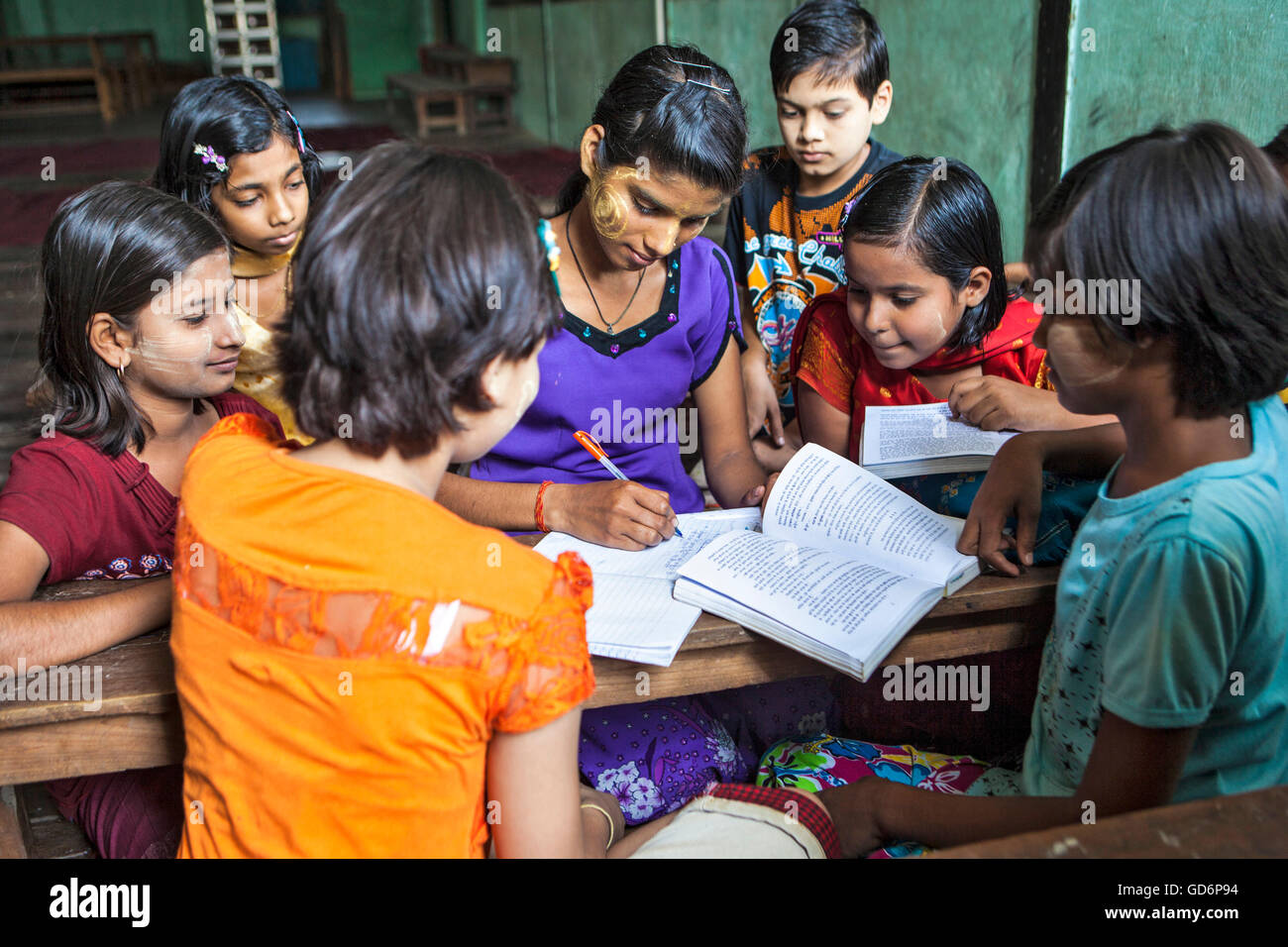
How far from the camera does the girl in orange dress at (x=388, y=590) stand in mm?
888

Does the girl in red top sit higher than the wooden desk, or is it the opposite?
the girl in red top

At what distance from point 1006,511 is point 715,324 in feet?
2.59

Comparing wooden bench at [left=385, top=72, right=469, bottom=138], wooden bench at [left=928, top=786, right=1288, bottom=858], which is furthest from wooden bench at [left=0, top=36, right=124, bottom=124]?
wooden bench at [left=928, top=786, right=1288, bottom=858]

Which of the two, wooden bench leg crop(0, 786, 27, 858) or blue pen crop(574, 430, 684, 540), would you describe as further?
blue pen crop(574, 430, 684, 540)

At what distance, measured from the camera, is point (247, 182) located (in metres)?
2.09

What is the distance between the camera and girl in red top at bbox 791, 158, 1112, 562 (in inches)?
64.4

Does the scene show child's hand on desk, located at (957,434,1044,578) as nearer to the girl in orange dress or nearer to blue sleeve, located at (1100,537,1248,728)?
blue sleeve, located at (1100,537,1248,728)

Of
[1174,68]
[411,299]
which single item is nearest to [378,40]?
[1174,68]

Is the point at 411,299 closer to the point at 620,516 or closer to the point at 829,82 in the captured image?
the point at 620,516

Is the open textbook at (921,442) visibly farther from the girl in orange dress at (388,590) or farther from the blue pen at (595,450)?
the girl in orange dress at (388,590)

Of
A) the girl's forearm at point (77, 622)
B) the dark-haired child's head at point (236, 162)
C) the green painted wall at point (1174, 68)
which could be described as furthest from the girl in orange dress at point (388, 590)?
the green painted wall at point (1174, 68)

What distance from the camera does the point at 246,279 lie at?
2.20 metres

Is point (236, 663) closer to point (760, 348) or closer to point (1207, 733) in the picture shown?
point (1207, 733)
